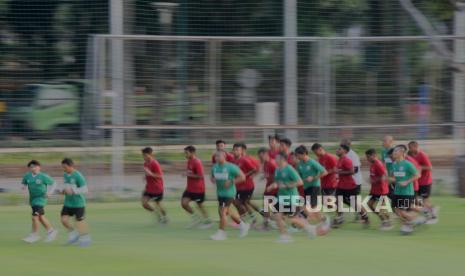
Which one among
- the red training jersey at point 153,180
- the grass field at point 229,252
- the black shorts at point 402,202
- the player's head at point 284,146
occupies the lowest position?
the grass field at point 229,252

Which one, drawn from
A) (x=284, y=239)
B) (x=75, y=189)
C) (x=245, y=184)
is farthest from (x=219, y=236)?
(x=75, y=189)

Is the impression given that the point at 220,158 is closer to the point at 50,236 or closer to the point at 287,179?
the point at 287,179

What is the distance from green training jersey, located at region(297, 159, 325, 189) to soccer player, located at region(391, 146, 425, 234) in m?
1.31

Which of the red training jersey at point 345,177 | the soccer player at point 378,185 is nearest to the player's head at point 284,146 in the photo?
the red training jersey at point 345,177

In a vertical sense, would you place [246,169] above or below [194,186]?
above

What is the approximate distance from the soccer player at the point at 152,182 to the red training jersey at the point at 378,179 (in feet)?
12.8

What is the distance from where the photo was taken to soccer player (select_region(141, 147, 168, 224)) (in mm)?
19344

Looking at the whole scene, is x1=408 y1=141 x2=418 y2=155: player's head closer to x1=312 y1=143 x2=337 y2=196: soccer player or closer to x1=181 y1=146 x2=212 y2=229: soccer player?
x1=312 y1=143 x2=337 y2=196: soccer player

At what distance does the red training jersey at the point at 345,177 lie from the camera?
1922 centimetres

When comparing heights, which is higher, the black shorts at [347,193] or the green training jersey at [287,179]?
the green training jersey at [287,179]

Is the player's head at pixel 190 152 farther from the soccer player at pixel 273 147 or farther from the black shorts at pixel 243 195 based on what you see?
the soccer player at pixel 273 147

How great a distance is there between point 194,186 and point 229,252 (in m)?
3.27

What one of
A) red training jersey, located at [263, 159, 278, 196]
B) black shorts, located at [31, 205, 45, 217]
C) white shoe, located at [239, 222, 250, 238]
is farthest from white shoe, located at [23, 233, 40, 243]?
red training jersey, located at [263, 159, 278, 196]

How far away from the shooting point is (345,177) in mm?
19328
